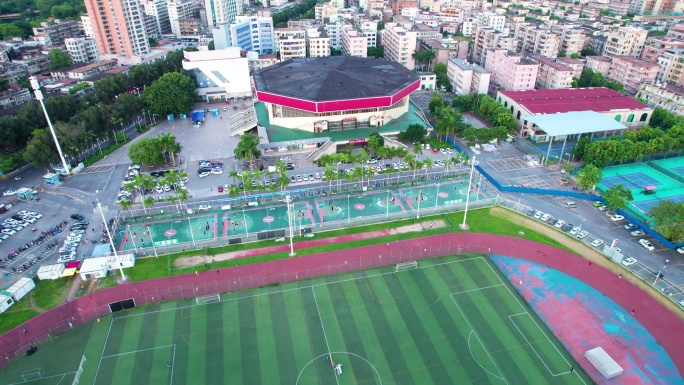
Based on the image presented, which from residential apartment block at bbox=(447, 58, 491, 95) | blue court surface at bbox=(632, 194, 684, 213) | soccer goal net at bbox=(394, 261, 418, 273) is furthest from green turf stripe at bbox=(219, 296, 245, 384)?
residential apartment block at bbox=(447, 58, 491, 95)

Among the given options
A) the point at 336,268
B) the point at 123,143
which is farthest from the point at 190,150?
the point at 336,268

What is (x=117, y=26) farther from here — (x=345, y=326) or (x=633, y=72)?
(x=633, y=72)

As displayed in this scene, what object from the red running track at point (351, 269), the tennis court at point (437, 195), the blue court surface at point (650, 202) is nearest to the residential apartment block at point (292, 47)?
the tennis court at point (437, 195)

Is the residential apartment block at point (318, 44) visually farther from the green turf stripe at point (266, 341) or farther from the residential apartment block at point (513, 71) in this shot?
the green turf stripe at point (266, 341)

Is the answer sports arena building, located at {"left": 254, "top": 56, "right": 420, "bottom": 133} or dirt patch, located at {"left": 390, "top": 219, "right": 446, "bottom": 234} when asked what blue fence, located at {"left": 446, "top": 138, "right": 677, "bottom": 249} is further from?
sports arena building, located at {"left": 254, "top": 56, "right": 420, "bottom": 133}

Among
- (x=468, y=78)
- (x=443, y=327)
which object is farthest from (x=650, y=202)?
(x=468, y=78)
